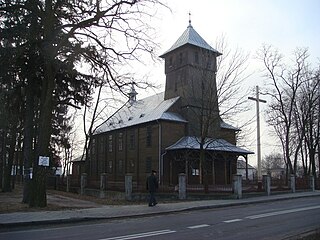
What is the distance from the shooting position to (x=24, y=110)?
26.0 m

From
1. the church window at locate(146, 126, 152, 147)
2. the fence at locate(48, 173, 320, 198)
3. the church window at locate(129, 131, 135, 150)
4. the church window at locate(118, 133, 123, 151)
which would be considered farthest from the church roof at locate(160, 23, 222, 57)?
the fence at locate(48, 173, 320, 198)

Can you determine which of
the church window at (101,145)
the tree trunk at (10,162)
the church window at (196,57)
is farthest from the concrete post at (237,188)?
the church window at (101,145)

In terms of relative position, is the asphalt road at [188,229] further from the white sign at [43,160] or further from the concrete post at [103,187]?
the concrete post at [103,187]

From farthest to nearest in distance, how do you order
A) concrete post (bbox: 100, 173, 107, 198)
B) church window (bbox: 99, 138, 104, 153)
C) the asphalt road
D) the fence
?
church window (bbox: 99, 138, 104, 153), concrete post (bbox: 100, 173, 107, 198), the fence, the asphalt road

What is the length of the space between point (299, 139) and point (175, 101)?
45.9 ft

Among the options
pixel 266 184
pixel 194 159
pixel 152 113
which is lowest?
pixel 266 184

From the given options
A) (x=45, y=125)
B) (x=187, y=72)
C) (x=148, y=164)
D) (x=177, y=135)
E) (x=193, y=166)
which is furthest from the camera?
(x=187, y=72)

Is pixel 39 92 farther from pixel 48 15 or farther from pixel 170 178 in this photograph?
pixel 170 178

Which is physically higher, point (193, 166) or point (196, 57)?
point (196, 57)

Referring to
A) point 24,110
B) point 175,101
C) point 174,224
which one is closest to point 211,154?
point 175,101

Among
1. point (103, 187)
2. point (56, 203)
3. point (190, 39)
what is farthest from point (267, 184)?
point (190, 39)

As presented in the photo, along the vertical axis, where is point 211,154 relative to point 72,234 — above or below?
above

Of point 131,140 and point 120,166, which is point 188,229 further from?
point 120,166

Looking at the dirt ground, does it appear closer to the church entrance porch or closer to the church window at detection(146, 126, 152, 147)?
the church entrance porch
